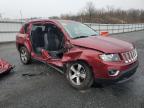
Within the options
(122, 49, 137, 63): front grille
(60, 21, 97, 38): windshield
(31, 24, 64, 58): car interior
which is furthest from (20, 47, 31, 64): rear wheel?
(122, 49, 137, 63): front grille

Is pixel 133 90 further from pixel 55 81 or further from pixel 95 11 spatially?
pixel 95 11

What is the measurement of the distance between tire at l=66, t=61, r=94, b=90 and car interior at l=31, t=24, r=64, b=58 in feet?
2.77

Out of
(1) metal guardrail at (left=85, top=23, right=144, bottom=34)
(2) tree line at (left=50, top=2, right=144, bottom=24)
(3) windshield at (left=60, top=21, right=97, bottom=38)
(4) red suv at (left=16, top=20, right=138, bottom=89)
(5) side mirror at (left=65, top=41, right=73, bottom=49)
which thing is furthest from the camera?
(2) tree line at (left=50, top=2, right=144, bottom=24)

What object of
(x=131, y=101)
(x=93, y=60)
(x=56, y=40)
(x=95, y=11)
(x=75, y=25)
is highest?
(x=95, y=11)

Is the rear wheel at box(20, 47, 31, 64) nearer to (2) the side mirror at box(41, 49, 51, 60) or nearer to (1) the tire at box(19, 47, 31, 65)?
(1) the tire at box(19, 47, 31, 65)

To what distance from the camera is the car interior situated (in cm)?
501

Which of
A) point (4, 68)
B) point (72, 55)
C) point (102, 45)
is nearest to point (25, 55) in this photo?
point (4, 68)

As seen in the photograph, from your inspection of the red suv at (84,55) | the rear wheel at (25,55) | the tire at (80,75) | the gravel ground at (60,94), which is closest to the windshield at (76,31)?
the red suv at (84,55)

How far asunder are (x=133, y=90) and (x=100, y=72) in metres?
1.04

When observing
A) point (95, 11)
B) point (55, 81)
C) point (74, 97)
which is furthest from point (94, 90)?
point (95, 11)

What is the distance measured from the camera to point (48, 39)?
5297 millimetres

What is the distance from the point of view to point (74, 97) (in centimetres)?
369

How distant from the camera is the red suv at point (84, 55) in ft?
11.6

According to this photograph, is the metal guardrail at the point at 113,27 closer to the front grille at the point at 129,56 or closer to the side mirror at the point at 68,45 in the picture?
the side mirror at the point at 68,45
